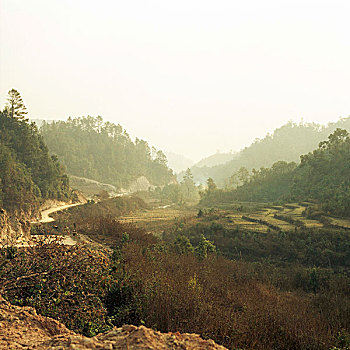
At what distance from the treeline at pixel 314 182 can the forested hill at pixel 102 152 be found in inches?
1284

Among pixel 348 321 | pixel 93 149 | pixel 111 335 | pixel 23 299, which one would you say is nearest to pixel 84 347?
pixel 111 335

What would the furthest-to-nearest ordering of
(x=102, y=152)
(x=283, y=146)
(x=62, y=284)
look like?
(x=283, y=146), (x=102, y=152), (x=62, y=284)

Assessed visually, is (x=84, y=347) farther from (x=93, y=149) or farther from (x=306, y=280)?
(x=93, y=149)

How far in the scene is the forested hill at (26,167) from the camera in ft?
74.6

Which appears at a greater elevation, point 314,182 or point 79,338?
point 314,182

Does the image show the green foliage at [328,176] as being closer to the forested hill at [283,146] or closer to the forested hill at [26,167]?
the forested hill at [26,167]

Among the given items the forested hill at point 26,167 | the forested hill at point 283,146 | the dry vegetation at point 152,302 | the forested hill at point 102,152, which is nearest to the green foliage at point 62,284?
the dry vegetation at point 152,302

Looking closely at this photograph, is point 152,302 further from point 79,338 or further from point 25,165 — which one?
point 25,165

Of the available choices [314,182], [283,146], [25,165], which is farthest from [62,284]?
[283,146]

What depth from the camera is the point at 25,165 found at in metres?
29.0

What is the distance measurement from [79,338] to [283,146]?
111101 mm

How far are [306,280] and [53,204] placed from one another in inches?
1041

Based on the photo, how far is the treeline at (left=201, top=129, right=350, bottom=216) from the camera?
23.8 metres

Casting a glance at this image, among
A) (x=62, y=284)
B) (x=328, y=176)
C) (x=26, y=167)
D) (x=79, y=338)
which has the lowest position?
(x=62, y=284)
